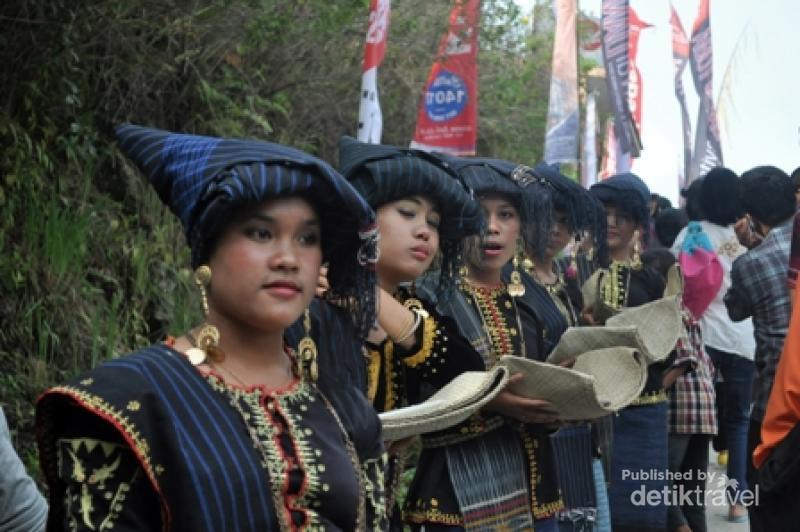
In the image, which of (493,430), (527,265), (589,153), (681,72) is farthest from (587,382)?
(681,72)

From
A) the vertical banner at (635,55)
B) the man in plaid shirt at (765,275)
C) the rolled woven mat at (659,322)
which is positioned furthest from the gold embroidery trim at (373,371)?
the vertical banner at (635,55)

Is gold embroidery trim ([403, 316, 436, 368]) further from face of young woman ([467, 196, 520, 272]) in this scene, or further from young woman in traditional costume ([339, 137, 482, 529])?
face of young woman ([467, 196, 520, 272])

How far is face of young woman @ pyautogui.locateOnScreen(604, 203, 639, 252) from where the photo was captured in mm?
7375

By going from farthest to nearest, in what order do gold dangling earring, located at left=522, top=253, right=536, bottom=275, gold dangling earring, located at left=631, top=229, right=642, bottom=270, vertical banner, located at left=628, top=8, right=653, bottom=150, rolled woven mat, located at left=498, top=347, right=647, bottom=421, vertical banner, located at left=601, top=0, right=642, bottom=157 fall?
1. vertical banner, located at left=628, top=8, right=653, bottom=150
2. vertical banner, located at left=601, top=0, right=642, bottom=157
3. gold dangling earring, located at left=631, top=229, right=642, bottom=270
4. gold dangling earring, located at left=522, top=253, right=536, bottom=275
5. rolled woven mat, located at left=498, top=347, right=647, bottom=421

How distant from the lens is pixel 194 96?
30.8ft

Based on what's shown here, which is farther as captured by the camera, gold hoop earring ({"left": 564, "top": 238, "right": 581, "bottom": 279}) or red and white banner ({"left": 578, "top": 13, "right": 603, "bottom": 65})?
red and white banner ({"left": 578, "top": 13, "right": 603, "bottom": 65})

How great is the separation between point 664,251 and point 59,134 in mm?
3785

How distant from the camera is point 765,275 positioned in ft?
20.9

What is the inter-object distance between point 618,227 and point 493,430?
9.49 feet

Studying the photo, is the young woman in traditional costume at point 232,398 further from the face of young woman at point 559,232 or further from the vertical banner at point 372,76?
the vertical banner at point 372,76

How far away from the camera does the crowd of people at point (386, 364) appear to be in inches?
97.2

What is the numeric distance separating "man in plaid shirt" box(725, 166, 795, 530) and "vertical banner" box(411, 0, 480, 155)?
3.68 meters

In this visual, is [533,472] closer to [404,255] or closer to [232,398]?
[404,255]

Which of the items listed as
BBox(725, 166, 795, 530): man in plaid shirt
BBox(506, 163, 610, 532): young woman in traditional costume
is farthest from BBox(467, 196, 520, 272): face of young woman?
BBox(725, 166, 795, 530): man in plaid shirt
